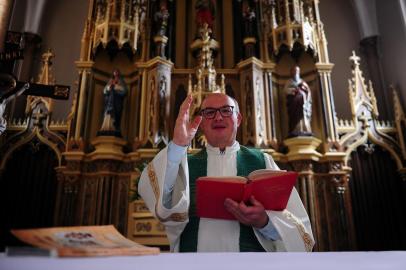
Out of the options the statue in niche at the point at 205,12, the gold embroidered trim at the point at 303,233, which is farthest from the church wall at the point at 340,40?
the gold embroidered trim at the point at 303,233

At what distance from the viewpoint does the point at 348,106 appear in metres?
7.28

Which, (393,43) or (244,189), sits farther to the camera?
(393,43)

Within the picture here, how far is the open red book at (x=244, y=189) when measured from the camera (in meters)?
1.78

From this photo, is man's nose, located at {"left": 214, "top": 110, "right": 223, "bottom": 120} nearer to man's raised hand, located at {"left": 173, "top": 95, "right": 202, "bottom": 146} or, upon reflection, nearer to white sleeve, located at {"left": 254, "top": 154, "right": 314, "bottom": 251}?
man's raised hand, located at {"left": 173, "top": 95, "right": 202, "bottom": 146}

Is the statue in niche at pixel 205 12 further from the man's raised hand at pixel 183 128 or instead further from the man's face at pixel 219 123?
the man's raised hand at pixel 183 128

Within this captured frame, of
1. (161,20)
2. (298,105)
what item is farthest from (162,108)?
(298,105)

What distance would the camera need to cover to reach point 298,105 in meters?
6.04

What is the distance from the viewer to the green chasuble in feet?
7.07

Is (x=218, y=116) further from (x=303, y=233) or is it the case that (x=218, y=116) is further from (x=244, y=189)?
(x=303, y=233)

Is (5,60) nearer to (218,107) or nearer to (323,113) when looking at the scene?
(218,107)

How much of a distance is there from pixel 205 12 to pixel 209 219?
231 inches

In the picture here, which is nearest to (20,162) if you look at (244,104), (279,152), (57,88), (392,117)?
(57,88)

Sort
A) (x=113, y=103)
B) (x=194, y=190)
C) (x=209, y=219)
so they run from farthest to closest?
(x=113, y=103)
(x=194, y=190)
(x=209, y=219)

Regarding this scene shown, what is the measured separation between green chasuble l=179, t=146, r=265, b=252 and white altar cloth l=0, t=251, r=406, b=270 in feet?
3.20
